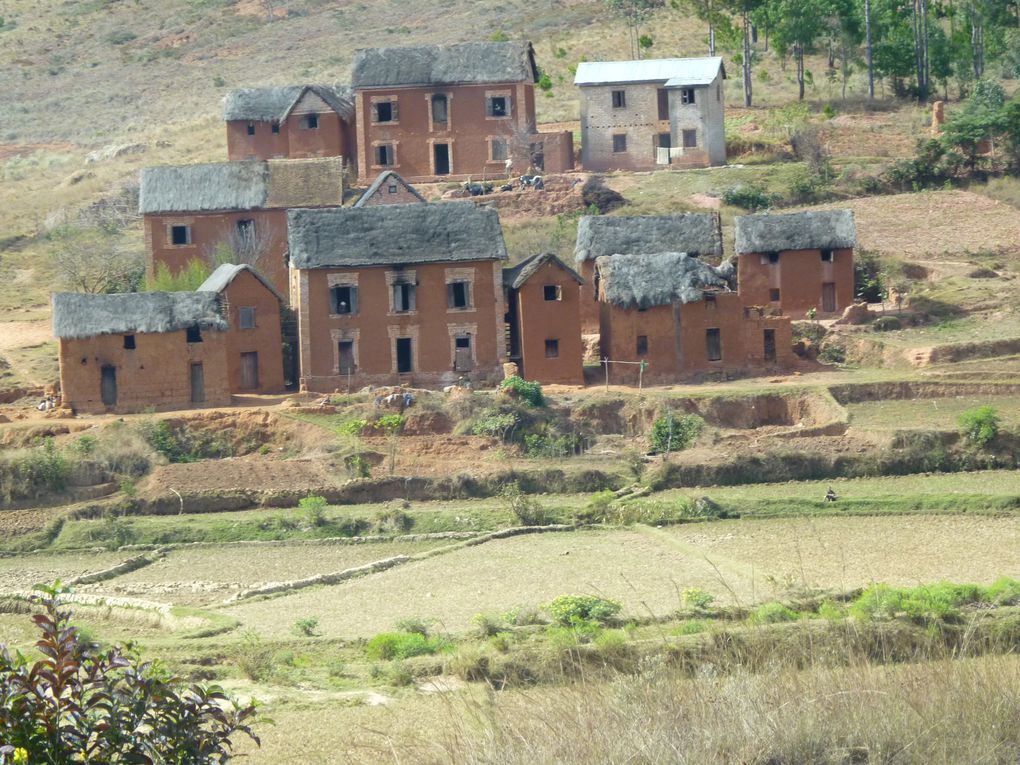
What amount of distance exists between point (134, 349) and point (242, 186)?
11.6 metres

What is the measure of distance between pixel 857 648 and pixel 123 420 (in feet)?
73.6

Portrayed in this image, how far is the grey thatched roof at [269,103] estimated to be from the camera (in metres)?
61.9

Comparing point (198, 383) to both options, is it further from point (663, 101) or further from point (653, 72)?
point (653, 72)

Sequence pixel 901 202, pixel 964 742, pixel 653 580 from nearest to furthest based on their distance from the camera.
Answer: pixel 964 742, pixel 653 580, pixel 901 202

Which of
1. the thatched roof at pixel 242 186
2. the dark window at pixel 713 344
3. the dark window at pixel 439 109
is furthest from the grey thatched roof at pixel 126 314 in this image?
the dark window at pixel 439 109

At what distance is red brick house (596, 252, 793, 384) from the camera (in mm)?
46281

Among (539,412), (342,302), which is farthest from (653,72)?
(539,412)

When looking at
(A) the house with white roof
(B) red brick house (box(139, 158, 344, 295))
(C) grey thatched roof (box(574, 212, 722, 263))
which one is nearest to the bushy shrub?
(C) grey thatched roof (box(574, 212, 722, 263))

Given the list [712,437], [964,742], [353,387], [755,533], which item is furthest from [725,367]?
[964,742]

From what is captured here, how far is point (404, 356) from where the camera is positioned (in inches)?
1852

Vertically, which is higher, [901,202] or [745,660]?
[901,202]

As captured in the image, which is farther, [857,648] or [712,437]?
[712,437]

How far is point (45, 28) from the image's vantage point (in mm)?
101062

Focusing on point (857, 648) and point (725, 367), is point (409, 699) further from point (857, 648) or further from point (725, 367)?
point (725, 367)
